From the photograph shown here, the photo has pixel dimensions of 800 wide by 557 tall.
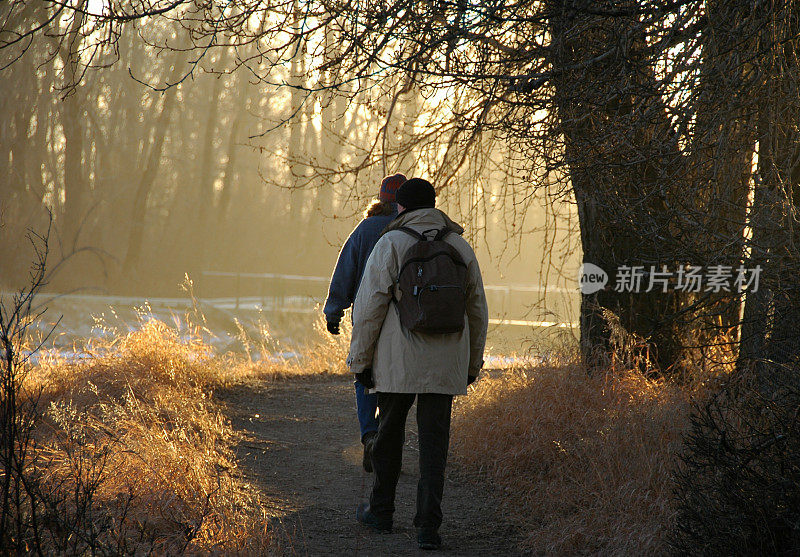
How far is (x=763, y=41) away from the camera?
13.8 feet

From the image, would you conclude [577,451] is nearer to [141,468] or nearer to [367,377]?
[367,377]

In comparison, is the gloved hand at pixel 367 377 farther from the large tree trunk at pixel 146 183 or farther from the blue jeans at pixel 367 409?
the large tree trunk at pixel 146 183

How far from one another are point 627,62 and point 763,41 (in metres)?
1.11

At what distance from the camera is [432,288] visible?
3293 millimetres

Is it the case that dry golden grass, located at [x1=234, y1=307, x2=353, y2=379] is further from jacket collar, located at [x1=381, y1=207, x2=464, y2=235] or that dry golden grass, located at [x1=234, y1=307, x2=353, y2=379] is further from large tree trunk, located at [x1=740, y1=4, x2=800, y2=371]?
jacket collar, located at [x1=381, y1=207, x2=464, y2=235]

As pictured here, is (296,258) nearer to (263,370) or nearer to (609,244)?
(263,370)

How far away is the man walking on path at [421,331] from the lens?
3324 millimetres

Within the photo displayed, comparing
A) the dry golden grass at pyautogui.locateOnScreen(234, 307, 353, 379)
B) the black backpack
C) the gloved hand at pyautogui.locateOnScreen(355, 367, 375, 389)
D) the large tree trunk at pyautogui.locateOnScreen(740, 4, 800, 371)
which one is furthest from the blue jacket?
the dry golden grass at pyautogui.locateOnScreen(234, 307, 353, 379)

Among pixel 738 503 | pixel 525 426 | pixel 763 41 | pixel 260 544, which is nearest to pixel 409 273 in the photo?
pixel 260 544

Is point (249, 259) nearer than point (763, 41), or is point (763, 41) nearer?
point (763, 41)

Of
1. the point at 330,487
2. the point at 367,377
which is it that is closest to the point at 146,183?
the point at 330,487

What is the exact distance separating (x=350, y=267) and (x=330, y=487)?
1.59 metres

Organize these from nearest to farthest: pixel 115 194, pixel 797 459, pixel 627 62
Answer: pixel 797 459
pixel 627 62
pixel 115 194

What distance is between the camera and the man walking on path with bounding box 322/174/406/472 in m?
4.42
